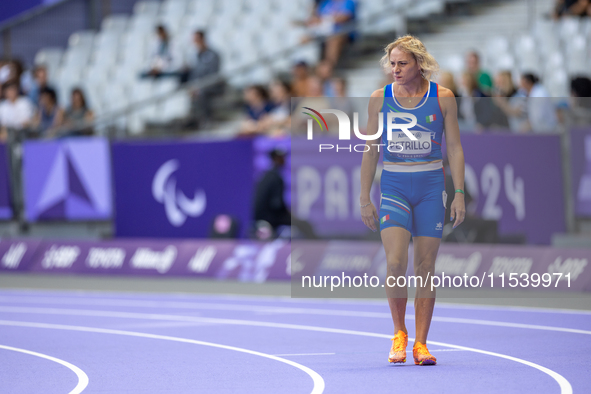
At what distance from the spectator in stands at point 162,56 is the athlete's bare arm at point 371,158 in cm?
1170

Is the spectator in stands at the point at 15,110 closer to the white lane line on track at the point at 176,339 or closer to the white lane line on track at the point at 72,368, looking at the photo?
the white lane line on track at the point at 176,339

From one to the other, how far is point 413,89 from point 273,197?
669 centimetres

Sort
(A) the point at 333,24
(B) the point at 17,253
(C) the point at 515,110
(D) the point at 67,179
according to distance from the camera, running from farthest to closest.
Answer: (A) the point at 333,24, (B) the point at 17,253, (D) the point at 67,179, (C) the point at 515,110

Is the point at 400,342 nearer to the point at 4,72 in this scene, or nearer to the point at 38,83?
the point at 38,83

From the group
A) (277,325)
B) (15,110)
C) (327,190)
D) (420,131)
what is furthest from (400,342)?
(15,110)

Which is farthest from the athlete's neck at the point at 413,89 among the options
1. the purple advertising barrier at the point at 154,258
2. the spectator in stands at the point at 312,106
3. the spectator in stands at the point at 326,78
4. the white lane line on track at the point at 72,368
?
the spectator in stands at the point at 326,78

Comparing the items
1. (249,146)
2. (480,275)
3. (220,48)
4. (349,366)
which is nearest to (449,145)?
(349,366)

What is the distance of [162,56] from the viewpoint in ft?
60.2

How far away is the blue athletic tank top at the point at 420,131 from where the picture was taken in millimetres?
6621

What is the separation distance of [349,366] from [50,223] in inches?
381

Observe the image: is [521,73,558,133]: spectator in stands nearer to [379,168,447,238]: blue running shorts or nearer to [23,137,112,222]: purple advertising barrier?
[379,168,447,238]: blue running shorts

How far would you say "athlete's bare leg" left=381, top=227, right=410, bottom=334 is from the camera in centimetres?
664

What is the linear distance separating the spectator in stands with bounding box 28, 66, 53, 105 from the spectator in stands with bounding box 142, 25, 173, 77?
189cm

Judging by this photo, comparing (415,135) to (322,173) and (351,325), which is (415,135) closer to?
(351,325)
